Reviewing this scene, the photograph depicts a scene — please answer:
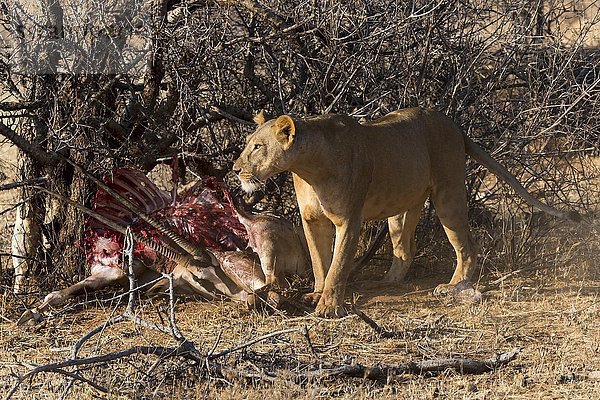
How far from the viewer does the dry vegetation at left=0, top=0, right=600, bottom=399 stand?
6.23m

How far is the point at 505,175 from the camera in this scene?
736 centimetres

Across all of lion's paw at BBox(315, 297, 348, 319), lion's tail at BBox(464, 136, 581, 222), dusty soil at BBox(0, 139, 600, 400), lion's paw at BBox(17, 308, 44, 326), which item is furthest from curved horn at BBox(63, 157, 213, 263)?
lion's tail at BBox(464, 136, 581, 222)

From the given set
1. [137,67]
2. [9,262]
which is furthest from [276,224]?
[9,262]

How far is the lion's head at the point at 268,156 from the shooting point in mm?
6227

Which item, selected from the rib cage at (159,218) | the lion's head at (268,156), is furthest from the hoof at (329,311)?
the rib cage at (159,218)

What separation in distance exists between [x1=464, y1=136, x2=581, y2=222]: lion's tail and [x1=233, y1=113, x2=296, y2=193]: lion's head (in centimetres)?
179

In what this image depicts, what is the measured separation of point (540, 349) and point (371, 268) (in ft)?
8.80

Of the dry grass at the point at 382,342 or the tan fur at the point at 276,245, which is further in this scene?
the tan fur at the point at 276,245

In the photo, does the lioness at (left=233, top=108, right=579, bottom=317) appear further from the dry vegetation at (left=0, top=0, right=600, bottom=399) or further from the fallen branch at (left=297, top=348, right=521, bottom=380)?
the fallen branch at (left=297, top=348, right=521, bottom=380)

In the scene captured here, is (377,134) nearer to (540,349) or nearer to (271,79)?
(271,79)

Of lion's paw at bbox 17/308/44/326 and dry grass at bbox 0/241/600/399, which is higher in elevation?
lion's paw at bbox 17/308/44/326

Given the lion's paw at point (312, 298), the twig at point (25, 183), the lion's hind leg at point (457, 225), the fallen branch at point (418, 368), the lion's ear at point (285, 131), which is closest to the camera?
the fallen branch at point (418, 368)

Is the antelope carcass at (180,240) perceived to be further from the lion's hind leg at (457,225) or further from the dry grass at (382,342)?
the lion's hind leg at (457,225)

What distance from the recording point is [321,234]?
22.5ft
